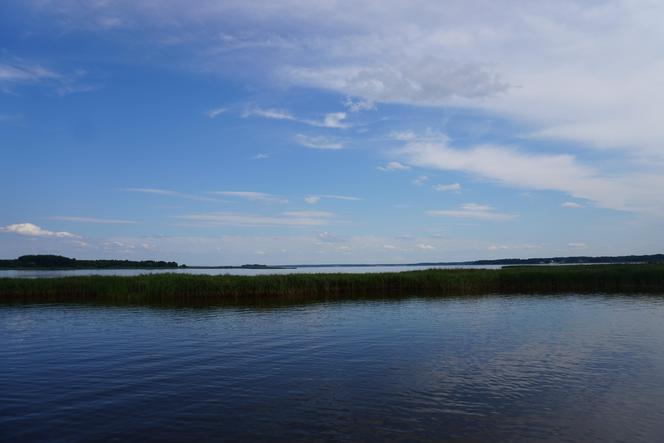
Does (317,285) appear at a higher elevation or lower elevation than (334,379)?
higher

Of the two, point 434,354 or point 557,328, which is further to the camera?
point 557,328

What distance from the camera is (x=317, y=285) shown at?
167ft

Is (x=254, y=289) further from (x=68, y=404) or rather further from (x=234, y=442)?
(x=234, y=442)

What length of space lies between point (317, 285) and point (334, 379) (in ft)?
115

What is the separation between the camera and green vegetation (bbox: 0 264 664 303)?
146ft

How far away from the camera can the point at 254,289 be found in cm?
4647

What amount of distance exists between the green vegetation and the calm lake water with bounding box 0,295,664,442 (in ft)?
46.3

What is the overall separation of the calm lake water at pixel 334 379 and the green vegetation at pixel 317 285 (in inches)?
556

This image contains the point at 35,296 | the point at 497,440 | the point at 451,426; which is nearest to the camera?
the point at 497,440

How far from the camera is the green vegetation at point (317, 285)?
4450 cm

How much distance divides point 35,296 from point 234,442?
138 ft

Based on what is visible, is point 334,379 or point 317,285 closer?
point 334,379

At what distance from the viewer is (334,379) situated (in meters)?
16.0

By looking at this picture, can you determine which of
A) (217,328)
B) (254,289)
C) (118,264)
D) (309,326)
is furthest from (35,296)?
(118,264)
